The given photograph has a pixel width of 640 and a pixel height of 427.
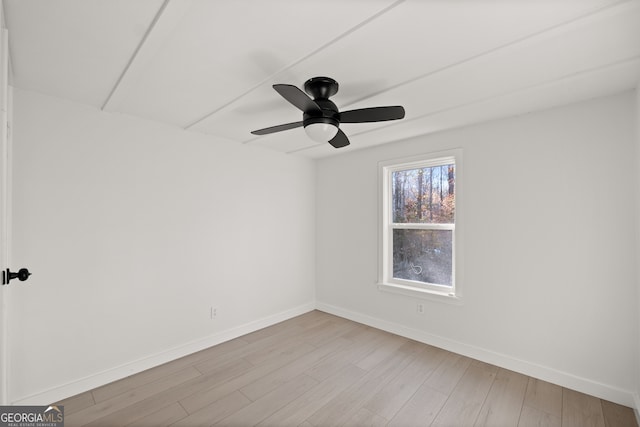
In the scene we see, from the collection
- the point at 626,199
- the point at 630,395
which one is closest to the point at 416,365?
the point at 630,395

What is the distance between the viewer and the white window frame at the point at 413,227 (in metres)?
2.99

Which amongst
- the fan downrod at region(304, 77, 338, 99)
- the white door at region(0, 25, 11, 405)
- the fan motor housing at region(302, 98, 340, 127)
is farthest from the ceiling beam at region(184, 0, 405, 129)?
the white door at region(0, 25, 11, 405)

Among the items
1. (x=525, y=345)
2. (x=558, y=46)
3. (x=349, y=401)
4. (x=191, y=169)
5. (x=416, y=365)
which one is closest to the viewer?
(x=558, y=46)

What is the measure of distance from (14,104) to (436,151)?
3.64m

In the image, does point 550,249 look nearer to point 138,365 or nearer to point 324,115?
point 324,115

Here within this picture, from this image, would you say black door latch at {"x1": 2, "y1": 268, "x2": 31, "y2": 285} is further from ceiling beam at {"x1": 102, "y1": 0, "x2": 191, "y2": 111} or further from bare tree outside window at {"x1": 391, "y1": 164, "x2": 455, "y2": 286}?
bare tree outside window at {"x1": 391, "y1": 164, "x2": 455, "y2": 286}

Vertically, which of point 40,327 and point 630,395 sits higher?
point 40,327

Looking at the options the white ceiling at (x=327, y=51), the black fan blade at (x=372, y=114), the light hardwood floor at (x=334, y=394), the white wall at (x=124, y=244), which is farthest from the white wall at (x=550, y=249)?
the white wall at (x=124, y=244)

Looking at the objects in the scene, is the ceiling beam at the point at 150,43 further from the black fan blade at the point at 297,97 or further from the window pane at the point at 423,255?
the window pane at the point at 423,255

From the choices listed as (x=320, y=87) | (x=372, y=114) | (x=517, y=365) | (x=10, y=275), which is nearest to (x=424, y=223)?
(x=517, y=365)

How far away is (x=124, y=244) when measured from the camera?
2.58 m

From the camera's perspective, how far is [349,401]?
222 centimetres

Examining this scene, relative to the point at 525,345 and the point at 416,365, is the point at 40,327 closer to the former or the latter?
the point at 416,365

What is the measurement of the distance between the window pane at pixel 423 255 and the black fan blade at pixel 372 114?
1.79m
